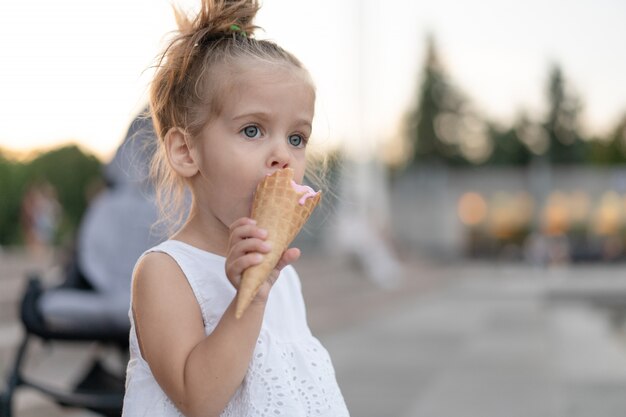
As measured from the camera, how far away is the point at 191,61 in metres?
1.64

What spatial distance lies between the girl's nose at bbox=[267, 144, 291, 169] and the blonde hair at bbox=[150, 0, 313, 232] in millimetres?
129

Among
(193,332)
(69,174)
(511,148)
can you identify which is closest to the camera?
(193,332)

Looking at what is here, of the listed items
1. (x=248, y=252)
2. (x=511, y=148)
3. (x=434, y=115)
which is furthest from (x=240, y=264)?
(x=511, y=148)

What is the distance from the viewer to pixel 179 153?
1656 millimetres

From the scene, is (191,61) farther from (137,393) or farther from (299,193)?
(137,393)

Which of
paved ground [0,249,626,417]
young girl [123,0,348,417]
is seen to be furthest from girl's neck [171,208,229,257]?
paved ground [0,249,626,417]

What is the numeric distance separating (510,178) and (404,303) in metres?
34.4

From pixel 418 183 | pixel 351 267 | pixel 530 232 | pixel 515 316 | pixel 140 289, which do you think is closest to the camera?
pixel 140 289

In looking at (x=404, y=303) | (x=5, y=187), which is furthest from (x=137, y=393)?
(x=5, y=187)

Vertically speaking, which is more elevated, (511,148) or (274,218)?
(274,218)

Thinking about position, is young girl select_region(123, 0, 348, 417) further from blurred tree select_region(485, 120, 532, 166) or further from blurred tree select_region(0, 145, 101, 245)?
blurred tree select_region(485, 120, 532, 166)

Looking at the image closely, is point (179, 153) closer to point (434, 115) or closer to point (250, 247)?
point (250, 247)

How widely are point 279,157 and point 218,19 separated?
0.32m

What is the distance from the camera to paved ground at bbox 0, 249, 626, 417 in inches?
230
